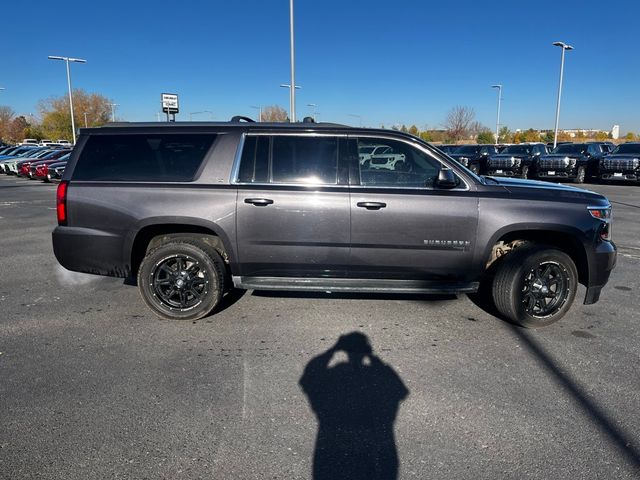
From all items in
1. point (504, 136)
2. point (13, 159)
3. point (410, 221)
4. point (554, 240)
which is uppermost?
Answer: point (504, 136)

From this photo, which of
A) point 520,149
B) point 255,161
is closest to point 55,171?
point 255,161

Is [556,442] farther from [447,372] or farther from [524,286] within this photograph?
[524,286]

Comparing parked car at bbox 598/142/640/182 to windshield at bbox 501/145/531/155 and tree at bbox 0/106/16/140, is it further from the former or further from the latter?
tree at bbox 0/106/16/140

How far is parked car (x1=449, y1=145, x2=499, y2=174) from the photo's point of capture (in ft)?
80.2

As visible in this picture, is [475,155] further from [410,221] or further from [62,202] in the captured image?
[62,202]

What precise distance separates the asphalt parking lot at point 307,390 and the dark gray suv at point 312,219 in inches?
16.6

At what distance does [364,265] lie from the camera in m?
4.44

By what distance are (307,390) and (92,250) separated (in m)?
2.68

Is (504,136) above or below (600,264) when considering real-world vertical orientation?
above

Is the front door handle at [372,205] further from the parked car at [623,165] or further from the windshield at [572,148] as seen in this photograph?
the windshield at [572,148]

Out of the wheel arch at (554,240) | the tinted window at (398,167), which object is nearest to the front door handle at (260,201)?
the tinted window at (398,167)

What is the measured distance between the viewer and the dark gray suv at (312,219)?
4320 mm

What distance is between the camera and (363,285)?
4.48 metres

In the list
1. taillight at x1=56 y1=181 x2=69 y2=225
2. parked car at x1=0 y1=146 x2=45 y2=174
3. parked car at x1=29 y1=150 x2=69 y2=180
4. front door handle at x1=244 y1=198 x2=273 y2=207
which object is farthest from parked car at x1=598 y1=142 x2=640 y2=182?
parked car at x1=0 y1=146 x2=45 y2=174
